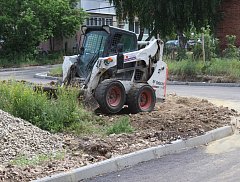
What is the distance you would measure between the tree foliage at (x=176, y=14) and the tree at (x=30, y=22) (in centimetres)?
766

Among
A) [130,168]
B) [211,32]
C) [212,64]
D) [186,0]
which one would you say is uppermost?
[186,0]

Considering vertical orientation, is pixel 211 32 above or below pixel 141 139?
above

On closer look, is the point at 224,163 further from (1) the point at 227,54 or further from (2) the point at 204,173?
(1) the point at 227,54

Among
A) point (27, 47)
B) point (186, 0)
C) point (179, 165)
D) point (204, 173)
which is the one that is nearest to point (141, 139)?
point (179, 165)

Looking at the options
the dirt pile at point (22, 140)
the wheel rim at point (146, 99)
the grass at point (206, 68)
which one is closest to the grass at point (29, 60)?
the grass at point (206, 68)

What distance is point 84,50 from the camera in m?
12.8

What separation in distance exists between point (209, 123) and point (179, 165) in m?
2.87

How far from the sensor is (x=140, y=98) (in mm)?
11891

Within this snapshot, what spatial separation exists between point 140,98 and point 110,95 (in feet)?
2.96

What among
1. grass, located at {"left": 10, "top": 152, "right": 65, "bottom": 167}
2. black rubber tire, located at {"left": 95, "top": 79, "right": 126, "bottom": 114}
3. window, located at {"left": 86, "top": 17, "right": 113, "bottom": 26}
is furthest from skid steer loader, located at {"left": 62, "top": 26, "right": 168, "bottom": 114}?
window, located at {"left": 86, "top": 17, "right": 113, "bottom": 26}

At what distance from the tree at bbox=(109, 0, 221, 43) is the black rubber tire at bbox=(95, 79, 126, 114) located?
2108 cm

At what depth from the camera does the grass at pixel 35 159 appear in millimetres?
6706

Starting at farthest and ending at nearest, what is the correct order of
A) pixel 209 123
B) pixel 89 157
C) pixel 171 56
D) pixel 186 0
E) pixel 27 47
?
pixel 27 47, pixel 186 0, pixel 171 56, pixel 209 123, pixel 89 157

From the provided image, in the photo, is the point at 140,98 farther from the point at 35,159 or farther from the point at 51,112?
the point at 35,159
